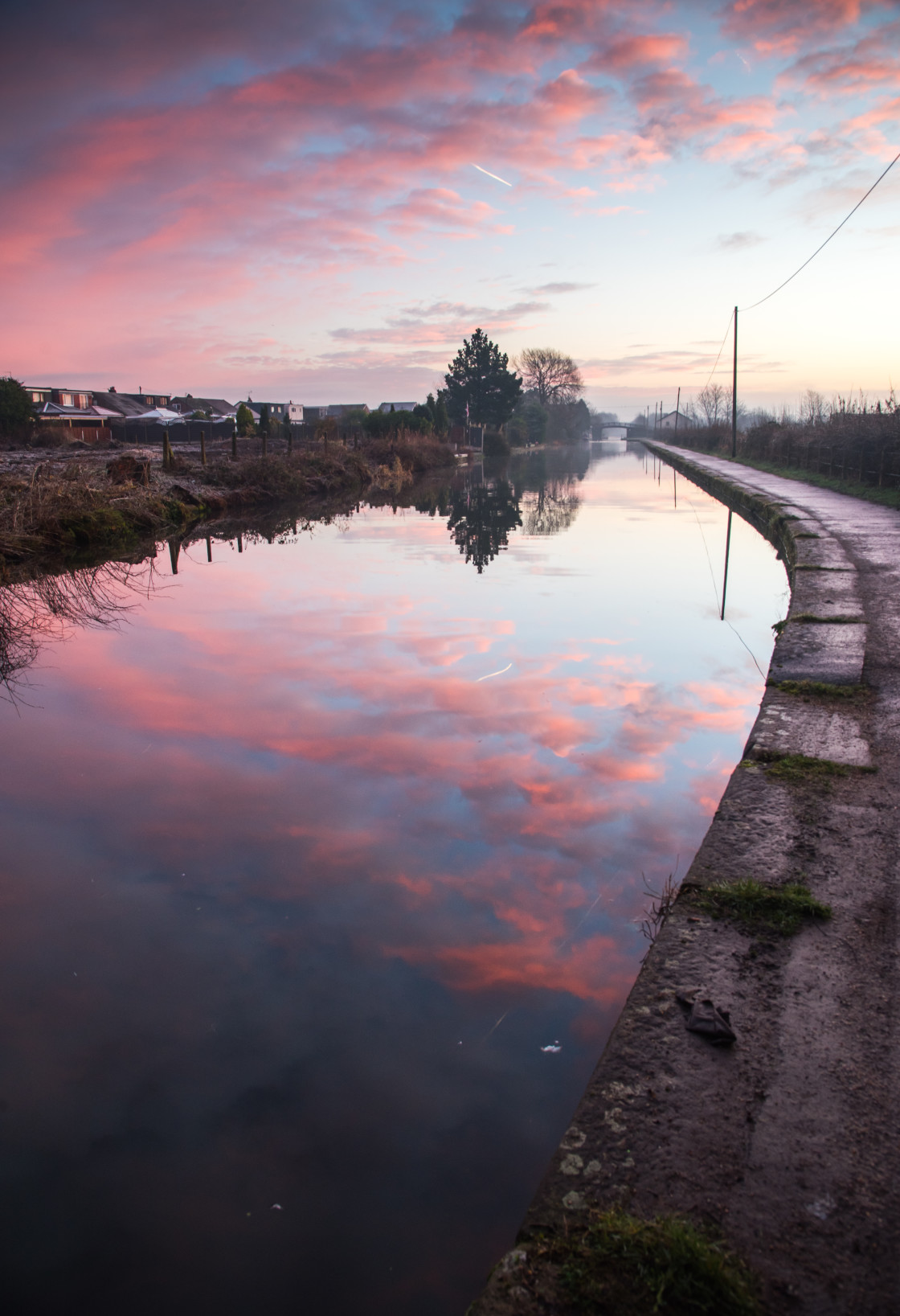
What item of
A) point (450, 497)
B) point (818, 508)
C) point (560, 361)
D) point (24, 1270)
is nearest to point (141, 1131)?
point (24, 1270)

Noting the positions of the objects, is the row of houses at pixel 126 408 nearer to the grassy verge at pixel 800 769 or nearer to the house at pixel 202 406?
the house at pixel 202 406

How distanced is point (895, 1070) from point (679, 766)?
7.52ft

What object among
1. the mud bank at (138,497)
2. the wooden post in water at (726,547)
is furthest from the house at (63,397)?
the wooden post in water at (726,547)

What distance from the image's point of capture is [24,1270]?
1669 millimetres

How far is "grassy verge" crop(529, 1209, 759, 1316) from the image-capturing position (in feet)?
4.46

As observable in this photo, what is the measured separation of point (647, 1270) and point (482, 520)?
47.7ft

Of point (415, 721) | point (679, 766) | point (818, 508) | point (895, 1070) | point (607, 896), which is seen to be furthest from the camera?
point (818, 508)

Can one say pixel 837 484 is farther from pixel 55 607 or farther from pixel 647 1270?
pixel 647 1270

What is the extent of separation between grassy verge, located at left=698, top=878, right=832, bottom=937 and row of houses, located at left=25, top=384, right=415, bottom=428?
3959cm

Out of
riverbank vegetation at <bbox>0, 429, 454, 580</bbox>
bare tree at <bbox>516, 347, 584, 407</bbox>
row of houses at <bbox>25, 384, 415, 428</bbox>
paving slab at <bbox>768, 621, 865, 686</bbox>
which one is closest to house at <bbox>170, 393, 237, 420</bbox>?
row of houses at <bbox>25, 384, 415, 428</bbox>

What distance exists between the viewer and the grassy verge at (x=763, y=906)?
2.49 m

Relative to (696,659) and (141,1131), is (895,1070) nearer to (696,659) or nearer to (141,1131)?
(141,1131)

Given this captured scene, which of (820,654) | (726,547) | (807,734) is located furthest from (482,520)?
(807,734)

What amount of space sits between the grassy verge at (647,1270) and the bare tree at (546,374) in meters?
91.7
